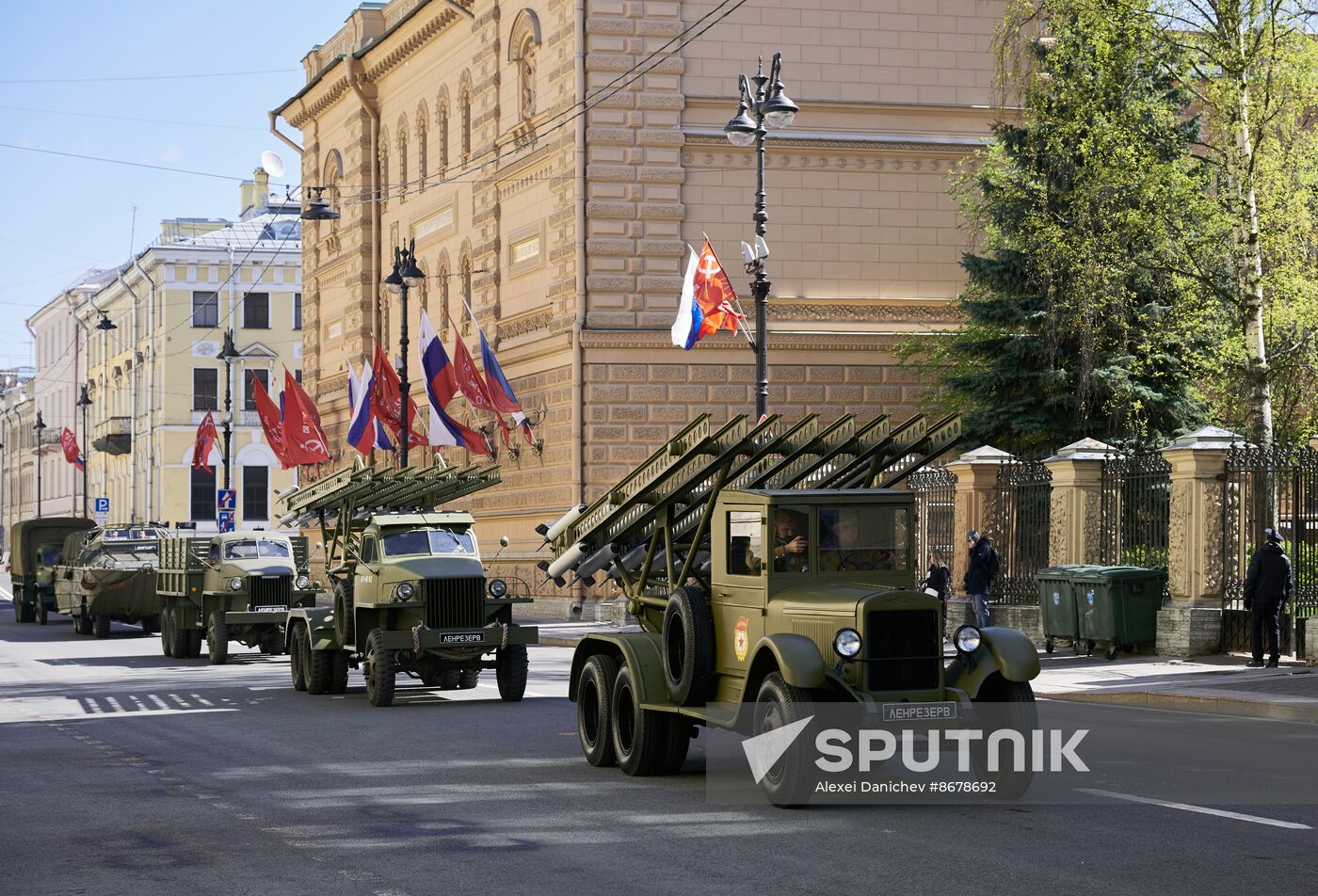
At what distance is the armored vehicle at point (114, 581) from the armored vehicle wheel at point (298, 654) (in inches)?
506

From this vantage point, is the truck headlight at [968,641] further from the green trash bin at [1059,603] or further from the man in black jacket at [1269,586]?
the green trash bin at [1059,603]

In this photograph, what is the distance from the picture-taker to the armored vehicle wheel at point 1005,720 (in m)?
11.6

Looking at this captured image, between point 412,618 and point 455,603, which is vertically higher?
point 455,603

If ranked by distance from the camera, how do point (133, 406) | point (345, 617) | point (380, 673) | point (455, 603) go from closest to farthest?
1. point (380, 673)
2. point (455, 603)
3. point (345, 617)
4. point (133, 406)

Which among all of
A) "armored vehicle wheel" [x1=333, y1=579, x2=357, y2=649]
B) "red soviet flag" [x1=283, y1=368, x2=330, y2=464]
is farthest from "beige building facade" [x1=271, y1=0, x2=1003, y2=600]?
"armored vehicle wheel" [x1=333, y1=579, x2=357, y2=649]

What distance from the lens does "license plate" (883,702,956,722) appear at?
1128cm

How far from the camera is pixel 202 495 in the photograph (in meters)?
84.3

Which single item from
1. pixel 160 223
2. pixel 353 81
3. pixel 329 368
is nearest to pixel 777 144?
pixel 353 81

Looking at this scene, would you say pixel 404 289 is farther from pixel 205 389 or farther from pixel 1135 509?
pixel 205 389

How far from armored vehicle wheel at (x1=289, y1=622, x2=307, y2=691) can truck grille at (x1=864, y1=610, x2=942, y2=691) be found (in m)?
12.2

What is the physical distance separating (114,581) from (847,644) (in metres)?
27.6

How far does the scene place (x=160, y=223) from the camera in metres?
91.3

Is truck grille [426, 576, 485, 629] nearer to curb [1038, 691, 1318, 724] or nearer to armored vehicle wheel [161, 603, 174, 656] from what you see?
curb [1038, 691, 1318, 724]

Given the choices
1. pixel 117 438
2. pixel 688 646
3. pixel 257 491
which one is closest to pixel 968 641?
pixel 688 646
